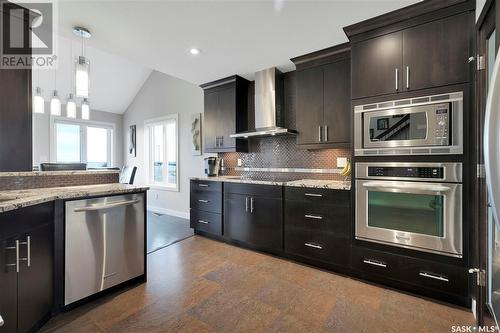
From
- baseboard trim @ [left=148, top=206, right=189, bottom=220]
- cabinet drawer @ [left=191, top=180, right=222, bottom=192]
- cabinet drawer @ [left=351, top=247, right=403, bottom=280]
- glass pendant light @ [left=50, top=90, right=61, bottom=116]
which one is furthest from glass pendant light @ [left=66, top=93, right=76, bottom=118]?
cabinet drawer @ [left=351, top=247, right=403, bottom=280]

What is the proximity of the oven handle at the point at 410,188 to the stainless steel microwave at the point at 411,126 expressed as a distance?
277mm

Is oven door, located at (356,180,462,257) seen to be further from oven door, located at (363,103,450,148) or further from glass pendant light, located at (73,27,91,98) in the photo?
glass pendant light, located at (73,27,91,98)

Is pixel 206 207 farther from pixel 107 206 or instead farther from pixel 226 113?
pixel 107 206

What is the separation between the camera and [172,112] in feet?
16.8

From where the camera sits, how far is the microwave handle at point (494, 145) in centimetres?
85

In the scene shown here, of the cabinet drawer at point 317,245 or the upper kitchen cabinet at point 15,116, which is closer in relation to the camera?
the upper kitchen cabinet at point 15,116

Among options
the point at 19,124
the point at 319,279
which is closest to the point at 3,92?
the point at 19,124

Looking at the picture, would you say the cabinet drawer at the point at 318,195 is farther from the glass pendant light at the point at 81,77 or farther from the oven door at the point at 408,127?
the glass pendant light at the point at 81,77

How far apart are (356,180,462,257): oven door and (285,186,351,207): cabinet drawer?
154mm

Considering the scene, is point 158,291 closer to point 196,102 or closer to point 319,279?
point 319,279

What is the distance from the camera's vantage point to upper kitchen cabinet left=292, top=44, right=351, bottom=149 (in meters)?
Result: 2.65

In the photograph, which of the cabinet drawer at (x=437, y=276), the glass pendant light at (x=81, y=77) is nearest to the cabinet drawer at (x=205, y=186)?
the glass pendant light at (x=81, y=77)

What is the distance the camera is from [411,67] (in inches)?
79.7

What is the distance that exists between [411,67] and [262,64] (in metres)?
1.77
